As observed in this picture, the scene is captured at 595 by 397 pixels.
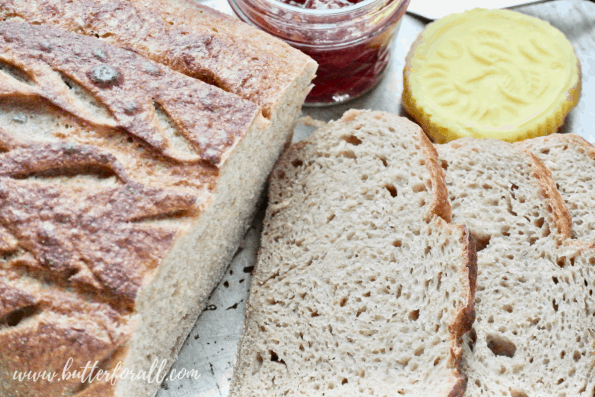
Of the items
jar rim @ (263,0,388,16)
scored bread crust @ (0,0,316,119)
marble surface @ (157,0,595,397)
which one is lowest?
marble surface @ (157,0,595,397)

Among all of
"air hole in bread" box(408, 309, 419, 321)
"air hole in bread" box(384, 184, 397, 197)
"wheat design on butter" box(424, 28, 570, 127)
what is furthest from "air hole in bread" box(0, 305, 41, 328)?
"wheat design on butter" box(424, 28, 570, 127)

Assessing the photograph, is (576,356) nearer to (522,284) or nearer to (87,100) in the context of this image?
(522,284)

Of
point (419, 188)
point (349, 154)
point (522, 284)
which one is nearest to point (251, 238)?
point (349, 154)

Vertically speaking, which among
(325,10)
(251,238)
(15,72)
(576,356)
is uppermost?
(325,10)

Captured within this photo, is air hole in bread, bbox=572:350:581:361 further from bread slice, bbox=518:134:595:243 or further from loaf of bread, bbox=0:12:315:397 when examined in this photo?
loaf of bread, bbox=0:12:315:397

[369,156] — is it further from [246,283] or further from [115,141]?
[115,141]

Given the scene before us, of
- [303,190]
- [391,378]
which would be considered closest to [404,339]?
[391,378]
